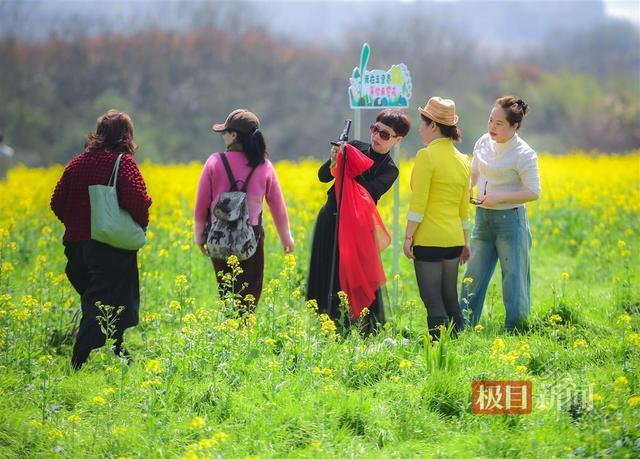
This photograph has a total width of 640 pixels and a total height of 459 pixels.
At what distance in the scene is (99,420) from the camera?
4012 millimetres

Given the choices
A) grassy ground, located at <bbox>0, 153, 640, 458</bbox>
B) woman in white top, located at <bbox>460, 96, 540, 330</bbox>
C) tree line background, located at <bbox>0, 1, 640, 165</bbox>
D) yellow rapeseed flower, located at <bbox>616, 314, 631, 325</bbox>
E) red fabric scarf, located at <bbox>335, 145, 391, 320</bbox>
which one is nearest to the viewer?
grassy ground, located at <bbox>0, 153, 640, 458</bbox>

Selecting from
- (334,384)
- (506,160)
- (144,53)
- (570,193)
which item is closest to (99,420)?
(334,384)

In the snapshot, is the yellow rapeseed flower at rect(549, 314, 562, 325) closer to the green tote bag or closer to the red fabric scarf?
the red fabric scarf

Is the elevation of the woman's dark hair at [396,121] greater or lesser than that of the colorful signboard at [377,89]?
lesser

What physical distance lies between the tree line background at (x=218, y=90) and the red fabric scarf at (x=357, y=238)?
22.7 m

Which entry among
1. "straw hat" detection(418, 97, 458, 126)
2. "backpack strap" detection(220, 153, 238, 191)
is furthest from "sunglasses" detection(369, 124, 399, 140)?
"backpack strap" detection(220, 153, 238, 191)

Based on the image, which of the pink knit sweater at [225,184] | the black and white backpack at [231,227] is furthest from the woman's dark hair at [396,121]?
the black and white backpack at [231,227]

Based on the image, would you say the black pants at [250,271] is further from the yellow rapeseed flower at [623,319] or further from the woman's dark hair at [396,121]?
the yellow rapeseed flower at [623,319]

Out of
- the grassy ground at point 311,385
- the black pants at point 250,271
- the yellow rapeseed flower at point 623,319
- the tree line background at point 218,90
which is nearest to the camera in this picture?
the grassy ground at point 311,385

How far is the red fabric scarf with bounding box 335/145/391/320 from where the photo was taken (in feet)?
16.9

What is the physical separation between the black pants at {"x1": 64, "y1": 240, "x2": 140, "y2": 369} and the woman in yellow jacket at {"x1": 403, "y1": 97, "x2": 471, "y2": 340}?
1889mm

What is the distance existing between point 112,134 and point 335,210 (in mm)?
1582

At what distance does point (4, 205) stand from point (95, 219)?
20.1 ft

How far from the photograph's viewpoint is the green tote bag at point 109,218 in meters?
4.91
